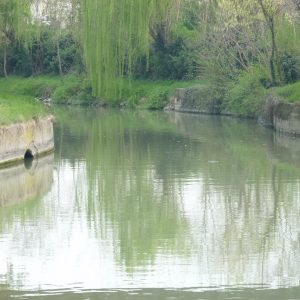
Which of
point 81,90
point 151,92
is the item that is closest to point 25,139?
point 151,92

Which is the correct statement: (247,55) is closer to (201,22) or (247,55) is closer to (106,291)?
(201,22)

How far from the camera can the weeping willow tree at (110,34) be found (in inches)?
1809

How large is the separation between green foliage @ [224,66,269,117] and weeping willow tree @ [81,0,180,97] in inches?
192

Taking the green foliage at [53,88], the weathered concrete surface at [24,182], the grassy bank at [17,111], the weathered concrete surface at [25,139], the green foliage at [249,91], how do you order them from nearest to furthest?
the weathered concrete surface at [24,182] < the weathered concrete surface at [25,139] < the grassy bank at [17,111] < the green foliage at [249,91] < the green foliage at [53,88]

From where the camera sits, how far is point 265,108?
4100 centimetres

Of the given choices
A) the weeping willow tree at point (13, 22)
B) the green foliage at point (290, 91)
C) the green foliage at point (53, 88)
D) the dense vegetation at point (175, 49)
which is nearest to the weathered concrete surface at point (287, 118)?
the green foliage at point (290, 91)

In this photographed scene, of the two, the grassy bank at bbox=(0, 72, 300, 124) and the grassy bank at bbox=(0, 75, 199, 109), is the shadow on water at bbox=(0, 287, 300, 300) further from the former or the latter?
the grassy bank at bbox=(0, 75, 199, 109)

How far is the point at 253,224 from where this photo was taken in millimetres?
17891

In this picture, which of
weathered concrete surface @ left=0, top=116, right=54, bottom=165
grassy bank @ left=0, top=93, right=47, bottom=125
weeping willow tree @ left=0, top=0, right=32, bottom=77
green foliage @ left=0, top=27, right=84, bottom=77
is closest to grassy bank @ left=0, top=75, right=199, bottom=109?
green foliage @ left=0, top=27, right=84, bottom=77

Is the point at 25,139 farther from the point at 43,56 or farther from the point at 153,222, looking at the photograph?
the point at 43,56

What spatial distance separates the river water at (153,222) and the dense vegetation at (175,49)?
9943 mm

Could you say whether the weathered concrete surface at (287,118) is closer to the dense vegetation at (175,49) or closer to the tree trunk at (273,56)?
the dense vegetation at (175,49)

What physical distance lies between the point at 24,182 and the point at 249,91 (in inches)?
838

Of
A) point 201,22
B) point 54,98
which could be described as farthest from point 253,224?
point 54,98
